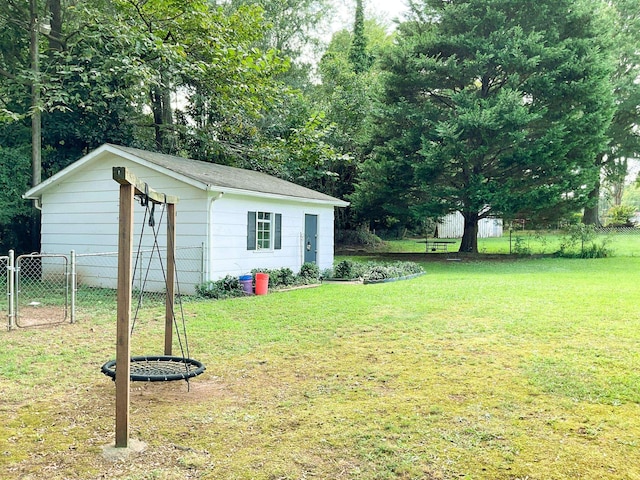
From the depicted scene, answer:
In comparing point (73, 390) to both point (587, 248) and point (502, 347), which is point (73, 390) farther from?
point (587, 248)

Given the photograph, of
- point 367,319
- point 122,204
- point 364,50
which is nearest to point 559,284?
point 367,319

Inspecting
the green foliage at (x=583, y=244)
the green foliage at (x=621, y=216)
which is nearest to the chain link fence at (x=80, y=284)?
the green foliage at (x=583, y=244)

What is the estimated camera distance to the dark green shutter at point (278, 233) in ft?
39.8

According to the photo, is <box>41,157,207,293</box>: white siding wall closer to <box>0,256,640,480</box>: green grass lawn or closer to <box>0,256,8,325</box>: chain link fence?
<box>0,256,8,325</box>: chain link fence

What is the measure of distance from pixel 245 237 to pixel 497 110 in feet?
33.6

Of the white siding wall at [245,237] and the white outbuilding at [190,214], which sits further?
the white siding wall at [245,237]

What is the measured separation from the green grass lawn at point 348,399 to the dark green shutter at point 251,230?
12.1 feet

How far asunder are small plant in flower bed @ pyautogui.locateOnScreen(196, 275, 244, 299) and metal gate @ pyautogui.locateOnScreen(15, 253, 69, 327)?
8.29ft

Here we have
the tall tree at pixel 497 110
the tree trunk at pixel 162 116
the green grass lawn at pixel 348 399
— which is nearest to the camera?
the green grass lawn at pixel 348 399

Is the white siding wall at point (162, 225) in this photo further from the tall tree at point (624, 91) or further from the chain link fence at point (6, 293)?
the tall tree at point (624, 91)

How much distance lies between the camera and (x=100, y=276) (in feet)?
37.9

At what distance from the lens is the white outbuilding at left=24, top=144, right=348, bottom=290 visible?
10.1 metres

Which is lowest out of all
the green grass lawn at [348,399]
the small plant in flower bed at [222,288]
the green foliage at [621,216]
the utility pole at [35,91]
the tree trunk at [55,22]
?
the green grass lawn at [348,399]

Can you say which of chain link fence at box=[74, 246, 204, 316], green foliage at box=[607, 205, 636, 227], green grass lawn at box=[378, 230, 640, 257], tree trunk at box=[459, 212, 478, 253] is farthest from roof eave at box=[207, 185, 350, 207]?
green foliage at box=[607, 205, 636, 227]
